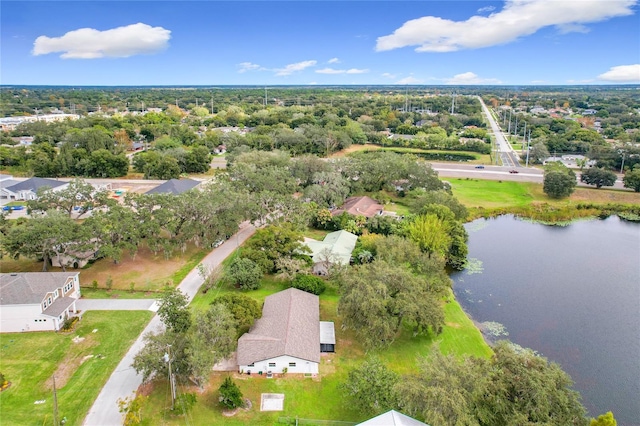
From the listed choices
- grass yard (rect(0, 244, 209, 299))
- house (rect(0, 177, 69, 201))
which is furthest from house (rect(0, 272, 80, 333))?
house (rect(0, 177, 69, 201))

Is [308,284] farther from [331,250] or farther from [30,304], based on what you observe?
[30,304]

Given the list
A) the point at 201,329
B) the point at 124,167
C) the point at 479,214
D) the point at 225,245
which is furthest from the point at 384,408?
the point at 124,167

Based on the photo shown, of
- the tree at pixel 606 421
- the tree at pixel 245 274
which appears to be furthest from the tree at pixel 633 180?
the tree at pixel 245 274

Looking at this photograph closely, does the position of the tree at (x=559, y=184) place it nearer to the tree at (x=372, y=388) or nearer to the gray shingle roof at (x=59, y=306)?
the tree at (x=372, y=388)

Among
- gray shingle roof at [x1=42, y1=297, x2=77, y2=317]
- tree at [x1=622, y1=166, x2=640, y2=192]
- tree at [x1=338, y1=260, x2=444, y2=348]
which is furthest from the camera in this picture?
tree at [x1=622, y1=166, x2=640, y2=192]

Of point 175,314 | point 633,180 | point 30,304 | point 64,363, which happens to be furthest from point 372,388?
point 633,180

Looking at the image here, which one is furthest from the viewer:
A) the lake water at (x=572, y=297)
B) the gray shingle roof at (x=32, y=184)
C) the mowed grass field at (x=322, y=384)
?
the gray shingle roof at (x=32, y=184)

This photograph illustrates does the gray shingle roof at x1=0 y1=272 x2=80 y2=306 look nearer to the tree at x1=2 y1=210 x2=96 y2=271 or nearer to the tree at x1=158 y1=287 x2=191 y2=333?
the tree at x1=2 y1=210 x2=96 y2=271
